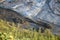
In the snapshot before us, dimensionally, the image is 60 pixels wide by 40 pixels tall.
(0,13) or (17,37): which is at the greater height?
(0,13)

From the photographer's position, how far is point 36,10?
4355 mm

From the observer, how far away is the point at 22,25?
168 inches

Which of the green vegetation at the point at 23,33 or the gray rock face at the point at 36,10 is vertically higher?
the gray rock face at the point at 36,10

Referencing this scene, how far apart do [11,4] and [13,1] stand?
54 mm

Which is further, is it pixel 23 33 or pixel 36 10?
pixel 36 10

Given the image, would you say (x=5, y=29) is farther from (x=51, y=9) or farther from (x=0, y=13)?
(x=51, y=9)

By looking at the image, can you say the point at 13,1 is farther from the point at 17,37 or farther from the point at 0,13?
the point at 17,37

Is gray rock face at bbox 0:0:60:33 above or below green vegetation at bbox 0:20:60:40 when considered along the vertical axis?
above

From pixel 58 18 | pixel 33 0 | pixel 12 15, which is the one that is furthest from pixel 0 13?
pixel 58 18

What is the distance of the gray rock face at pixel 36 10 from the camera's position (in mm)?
4312

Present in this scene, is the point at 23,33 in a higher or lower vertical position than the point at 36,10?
lower

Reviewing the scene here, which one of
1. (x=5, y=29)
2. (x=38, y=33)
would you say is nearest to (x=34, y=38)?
(x=38, y=33)

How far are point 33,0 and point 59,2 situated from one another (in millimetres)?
392

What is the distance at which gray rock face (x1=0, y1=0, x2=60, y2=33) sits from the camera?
14.1 feet
